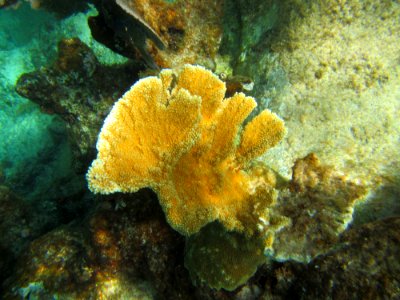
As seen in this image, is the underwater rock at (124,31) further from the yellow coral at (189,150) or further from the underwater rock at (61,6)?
the underwater rock at (61,6)

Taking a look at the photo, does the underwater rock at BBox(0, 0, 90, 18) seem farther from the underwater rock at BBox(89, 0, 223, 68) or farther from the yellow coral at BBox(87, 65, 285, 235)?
the yellow coral at BBox(87, 65, 285, 235)

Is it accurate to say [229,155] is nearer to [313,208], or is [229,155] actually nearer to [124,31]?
[313,208]

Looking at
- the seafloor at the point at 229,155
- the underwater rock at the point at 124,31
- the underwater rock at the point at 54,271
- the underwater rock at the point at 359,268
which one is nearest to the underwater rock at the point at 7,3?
the seafloor at the point at 229,155

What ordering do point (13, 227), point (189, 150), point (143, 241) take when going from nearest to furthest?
point (189, 150), point (143, 241), point (13, 227)

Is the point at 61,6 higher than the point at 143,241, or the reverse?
the point at 61,6

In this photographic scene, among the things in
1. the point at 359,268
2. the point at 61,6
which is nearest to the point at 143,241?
the point at 359,268

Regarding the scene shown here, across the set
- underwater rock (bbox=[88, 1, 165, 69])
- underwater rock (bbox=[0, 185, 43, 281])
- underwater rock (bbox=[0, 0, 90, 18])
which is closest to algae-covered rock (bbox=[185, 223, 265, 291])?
underwater rock (bbox=[88, 1, 165, 69])
